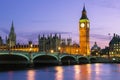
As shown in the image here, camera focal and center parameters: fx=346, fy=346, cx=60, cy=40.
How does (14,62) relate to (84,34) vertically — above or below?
below

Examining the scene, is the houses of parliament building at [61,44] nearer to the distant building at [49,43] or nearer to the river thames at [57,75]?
the distant building at [49,43]

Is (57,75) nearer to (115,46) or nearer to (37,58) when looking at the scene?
(37,58)

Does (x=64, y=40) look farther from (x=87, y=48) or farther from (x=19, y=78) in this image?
(x=19, y=78)

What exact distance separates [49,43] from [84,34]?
21.2m

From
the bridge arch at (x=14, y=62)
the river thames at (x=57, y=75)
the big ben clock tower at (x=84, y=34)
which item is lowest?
the river thames at (x=57, y=75)

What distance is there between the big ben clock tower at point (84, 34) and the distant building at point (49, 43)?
1428 centimetres

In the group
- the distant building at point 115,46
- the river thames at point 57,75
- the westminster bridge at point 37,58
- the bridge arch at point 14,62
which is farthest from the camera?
the distant building at point 115,46

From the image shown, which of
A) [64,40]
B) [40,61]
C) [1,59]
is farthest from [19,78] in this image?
[64,40]

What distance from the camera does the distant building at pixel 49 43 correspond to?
527 feet

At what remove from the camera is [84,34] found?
17525 cm

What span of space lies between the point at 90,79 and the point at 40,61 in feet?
177

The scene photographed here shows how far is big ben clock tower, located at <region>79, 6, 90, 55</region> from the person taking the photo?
559 ft

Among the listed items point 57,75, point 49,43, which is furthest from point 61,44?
point 57,75

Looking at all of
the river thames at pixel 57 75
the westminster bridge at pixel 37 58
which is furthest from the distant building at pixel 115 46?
the river thames at pixel 57 75
